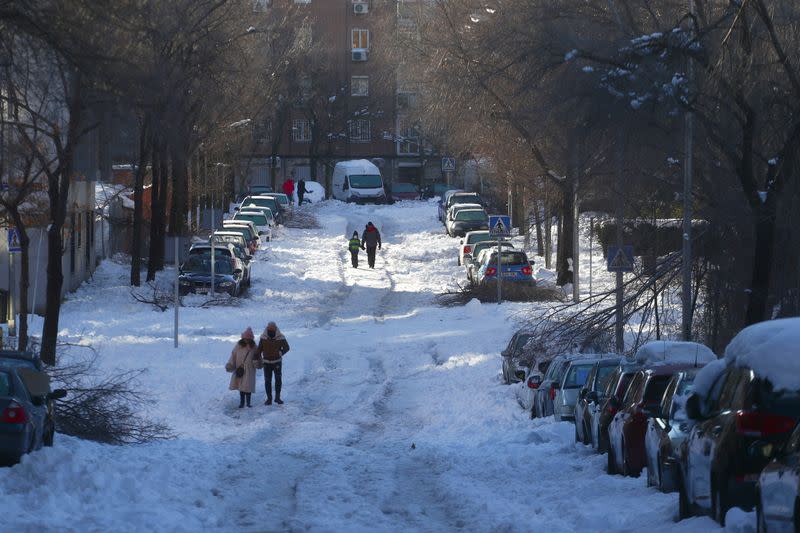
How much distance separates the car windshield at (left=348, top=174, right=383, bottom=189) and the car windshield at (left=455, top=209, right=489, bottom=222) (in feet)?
68.2

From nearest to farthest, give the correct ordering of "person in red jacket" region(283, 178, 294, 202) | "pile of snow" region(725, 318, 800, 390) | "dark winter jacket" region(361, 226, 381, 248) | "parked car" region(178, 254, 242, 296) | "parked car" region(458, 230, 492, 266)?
"pile of snow" region(725, 318, 800, 390) < "parked car" region(178, 254, 242, 296) < "parked car" region(458, 230, 492, 266) < "dark winter jacket" region(361, 226, 381, 248) < "person in red jacket" region(283, 178, 294, 202)

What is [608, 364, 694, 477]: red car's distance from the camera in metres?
13.6

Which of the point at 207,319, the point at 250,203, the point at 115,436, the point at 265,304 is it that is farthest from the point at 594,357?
the point at 250,203

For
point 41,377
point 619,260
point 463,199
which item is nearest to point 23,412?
point 41,377

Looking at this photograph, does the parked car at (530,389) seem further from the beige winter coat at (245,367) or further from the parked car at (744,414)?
the parked car at (744,414)

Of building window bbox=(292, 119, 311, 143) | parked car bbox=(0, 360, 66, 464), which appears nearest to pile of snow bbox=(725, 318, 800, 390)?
parked car bbox=(0, 360, 66, 464)

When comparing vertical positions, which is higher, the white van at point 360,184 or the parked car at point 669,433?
the white van at point 360,184

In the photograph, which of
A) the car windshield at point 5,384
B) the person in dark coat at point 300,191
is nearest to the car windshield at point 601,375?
the car windshield at point 5,384

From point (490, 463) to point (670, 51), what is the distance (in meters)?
7.20

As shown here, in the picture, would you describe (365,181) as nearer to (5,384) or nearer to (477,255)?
(477,255)

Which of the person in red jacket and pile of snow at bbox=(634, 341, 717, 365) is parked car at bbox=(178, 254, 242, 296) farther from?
the person in red jacket

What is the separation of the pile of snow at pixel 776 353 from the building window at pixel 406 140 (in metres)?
81.6

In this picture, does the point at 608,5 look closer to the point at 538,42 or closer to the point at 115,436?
the point at 538,42

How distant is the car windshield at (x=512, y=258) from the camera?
136 feet
